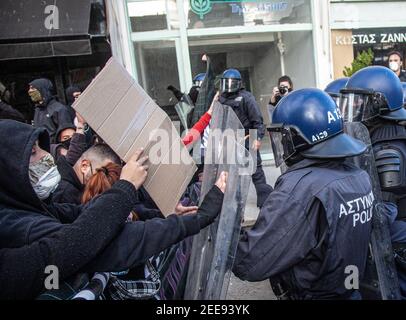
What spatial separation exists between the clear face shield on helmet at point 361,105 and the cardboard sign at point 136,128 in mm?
1125

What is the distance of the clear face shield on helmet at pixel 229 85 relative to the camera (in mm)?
4730

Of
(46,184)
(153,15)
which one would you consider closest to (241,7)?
(153,15)

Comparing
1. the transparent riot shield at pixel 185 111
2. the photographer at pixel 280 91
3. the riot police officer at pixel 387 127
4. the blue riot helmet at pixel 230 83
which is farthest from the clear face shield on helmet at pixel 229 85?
the riot police officer at pixel 387 127

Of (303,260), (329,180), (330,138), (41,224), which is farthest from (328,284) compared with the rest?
(41,224)

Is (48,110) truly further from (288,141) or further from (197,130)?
(288,141)

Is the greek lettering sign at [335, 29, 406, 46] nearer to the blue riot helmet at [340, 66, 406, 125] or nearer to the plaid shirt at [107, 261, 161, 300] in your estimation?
the blue riot helmet at [340, 66, 406, 125]

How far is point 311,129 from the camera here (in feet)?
5.42

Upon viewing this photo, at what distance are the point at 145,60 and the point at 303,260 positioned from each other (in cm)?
602

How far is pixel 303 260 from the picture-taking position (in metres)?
1.57

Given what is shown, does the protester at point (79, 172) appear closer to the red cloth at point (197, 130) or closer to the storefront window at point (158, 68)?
the red cloth at point (197, 130)

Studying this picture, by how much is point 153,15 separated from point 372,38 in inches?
168

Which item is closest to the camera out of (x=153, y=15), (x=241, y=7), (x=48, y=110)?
(x=48, y=110)

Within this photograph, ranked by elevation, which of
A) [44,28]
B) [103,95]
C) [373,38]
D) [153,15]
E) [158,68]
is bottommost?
[103,95]
